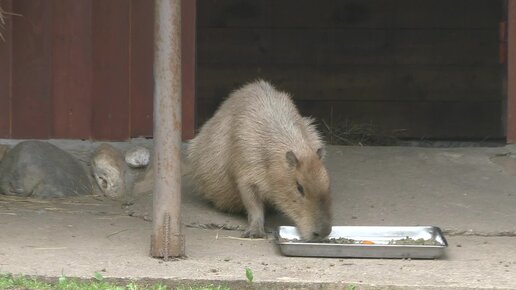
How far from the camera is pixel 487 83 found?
11492mm

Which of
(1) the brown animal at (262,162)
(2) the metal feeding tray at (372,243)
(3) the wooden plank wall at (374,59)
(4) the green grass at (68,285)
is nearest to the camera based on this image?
(4) the green grass at (68,285)

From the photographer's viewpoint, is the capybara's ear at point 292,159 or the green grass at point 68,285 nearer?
the green grass at point 68,285

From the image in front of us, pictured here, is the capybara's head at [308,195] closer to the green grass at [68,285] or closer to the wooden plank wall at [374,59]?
the green grass at [68,285]

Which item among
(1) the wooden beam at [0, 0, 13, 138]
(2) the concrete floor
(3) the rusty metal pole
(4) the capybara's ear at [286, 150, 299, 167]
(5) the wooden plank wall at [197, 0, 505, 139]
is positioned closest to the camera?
(2) the concrete floor

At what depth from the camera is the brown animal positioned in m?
6.52

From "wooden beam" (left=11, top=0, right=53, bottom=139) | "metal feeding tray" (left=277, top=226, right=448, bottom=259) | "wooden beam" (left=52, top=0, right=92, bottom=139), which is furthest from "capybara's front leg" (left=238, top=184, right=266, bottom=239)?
"wooden beam" (left=11, top=0, right=53, bottom=139)

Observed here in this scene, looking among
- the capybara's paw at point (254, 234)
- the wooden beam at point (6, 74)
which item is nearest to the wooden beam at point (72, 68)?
the wooden beam at point (6, 74)

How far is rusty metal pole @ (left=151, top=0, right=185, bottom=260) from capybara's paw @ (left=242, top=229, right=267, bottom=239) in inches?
34.1

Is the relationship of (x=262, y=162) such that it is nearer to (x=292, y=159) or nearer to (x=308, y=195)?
(x=292, y=159)

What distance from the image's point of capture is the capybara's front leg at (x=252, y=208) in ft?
22.4

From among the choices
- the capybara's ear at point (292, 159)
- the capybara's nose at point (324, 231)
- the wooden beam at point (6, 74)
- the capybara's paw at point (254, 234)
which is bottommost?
the capybara's paw at point (254, 234)

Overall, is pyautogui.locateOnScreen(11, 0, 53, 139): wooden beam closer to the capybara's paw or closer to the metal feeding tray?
the capybara's paw

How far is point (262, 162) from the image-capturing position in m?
6.98

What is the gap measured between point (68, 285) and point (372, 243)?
2.02 metres
